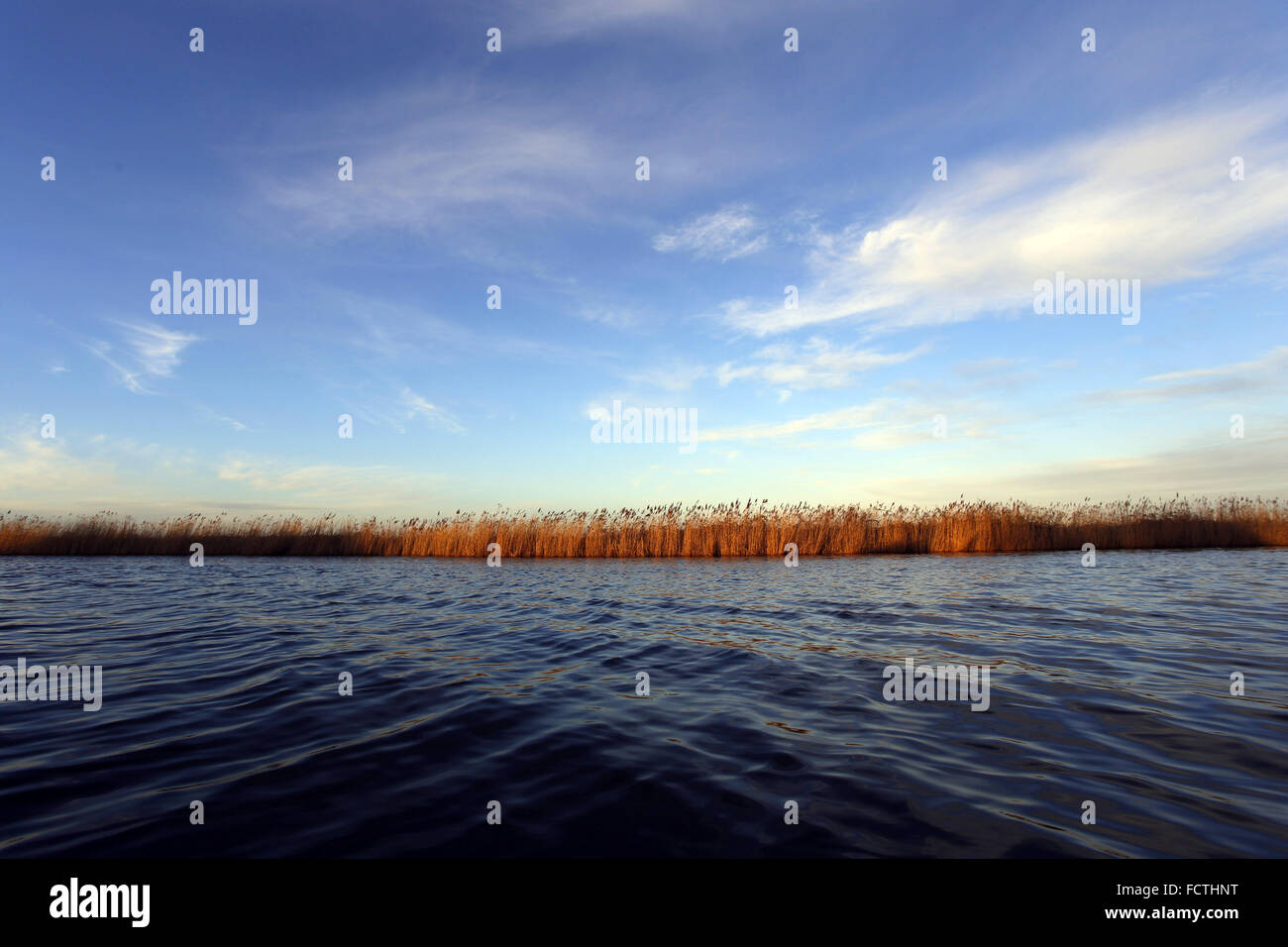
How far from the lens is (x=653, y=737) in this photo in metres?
5.01

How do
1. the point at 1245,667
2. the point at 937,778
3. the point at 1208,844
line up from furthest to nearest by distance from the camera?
the point at 1245,667
the point at 937,778
the point at 1208,844

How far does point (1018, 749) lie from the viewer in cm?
458

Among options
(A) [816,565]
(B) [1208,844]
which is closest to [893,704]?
(B) [1208,844]

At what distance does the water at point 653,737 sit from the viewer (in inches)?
132

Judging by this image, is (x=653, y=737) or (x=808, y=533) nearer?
(x=653, y=737)

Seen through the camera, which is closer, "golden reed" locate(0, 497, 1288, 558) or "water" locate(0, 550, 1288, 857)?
"water" locate(0, 550, 1288, 857)

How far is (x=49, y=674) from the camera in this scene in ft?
23.2

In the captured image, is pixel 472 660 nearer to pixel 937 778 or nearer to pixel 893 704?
pixel 893 704

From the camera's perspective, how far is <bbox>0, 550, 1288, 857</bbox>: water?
3361 millimetres

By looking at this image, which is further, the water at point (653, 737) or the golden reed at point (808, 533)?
the golden reed at point (808, 533)
